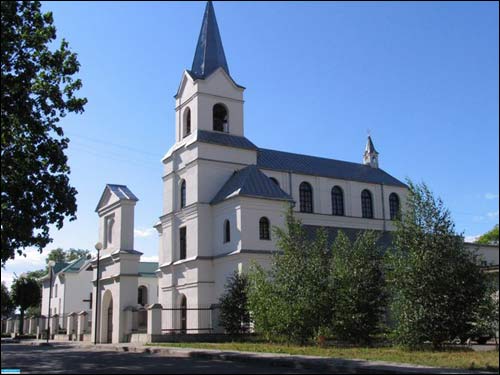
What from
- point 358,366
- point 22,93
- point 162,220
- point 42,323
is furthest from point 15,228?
point 42,323

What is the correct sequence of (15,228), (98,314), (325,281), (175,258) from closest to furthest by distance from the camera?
(15,228)
(325,281)
(98,314)
(175,258)

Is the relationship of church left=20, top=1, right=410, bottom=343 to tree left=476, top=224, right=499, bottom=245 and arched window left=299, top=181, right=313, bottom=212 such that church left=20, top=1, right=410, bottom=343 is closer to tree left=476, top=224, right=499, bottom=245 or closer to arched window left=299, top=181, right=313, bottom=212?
arched window left=299, top=181, right=313, bottom=212

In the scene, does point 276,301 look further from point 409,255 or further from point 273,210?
point 273,210

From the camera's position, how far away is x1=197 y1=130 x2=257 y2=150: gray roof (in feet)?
126

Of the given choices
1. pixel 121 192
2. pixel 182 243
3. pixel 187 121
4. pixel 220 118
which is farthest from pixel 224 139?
pixel 121 192

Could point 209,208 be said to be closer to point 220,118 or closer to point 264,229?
point 264,229

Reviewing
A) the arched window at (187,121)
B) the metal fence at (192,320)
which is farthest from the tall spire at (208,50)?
the metal fence at (192,320)

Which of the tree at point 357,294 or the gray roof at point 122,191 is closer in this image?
the tree at point 357,294

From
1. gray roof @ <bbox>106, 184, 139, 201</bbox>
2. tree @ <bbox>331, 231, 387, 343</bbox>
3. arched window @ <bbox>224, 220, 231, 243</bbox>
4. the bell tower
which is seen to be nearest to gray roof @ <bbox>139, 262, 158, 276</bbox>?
the bell tower

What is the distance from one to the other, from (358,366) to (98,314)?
22.0m

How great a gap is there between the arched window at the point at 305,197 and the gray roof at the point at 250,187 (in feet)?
22.3

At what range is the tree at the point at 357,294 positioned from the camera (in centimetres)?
2394

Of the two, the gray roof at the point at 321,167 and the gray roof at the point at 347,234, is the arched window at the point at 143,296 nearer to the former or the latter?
the gray roof at the point at 321,167

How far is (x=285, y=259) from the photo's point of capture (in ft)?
82.6
